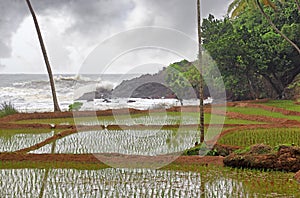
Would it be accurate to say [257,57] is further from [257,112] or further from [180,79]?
[180,79]

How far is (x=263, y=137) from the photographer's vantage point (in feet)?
34.0

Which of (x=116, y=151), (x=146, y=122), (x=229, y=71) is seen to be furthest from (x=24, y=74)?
(x=116, y=151)

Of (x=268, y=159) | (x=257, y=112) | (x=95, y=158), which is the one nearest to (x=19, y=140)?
(x=95, y=158)

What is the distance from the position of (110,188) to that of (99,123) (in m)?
7.72

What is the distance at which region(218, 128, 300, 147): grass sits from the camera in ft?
32.7

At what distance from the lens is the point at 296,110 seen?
15.5 meters

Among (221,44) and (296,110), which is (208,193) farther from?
(221,44)

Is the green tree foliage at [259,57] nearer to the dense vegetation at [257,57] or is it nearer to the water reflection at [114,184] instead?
the dense vegetation at [257,57]

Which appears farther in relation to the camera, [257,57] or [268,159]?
[257,57]

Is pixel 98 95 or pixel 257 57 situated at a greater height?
pixel 257 57

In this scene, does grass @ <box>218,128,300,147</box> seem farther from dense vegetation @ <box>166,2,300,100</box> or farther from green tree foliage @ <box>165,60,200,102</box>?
green tree foliage @ <box>165,60,200,102</box>

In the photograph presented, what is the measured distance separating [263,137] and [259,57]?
33.4 ft

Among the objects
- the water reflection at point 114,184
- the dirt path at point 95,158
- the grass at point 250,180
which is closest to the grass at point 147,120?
→ the dirt path at point 95,158

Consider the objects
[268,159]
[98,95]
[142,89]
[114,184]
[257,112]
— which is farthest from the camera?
[142,89]
